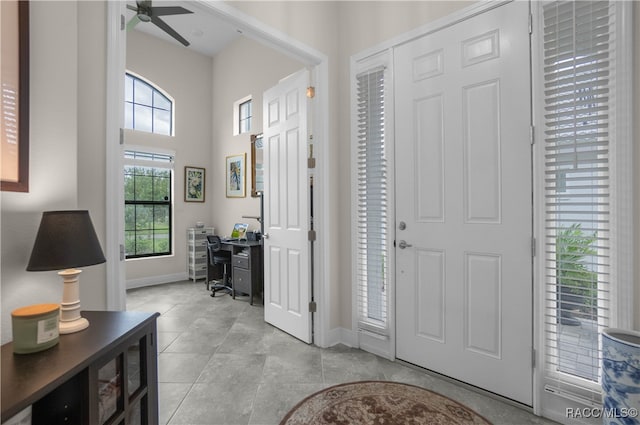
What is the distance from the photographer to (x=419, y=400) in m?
1.87

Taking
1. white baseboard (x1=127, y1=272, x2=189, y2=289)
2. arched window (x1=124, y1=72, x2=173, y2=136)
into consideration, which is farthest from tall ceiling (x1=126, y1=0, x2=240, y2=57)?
white baseboard (x1=127, y1=272, x2=189, y2=289)

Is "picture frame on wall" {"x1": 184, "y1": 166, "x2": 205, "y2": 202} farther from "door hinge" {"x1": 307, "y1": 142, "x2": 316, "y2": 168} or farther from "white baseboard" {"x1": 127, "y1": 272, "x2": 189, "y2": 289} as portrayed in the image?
"door hinge" {"x1": 307, "y1": 142, "x2": 316, "y2": 168}

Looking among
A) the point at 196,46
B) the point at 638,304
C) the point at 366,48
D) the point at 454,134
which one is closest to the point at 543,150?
the point at 454,134

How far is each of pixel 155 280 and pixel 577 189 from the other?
559cm

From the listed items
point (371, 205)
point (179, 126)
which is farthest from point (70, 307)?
point (179, 126)

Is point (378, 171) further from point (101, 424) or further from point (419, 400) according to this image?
point (101, 424)

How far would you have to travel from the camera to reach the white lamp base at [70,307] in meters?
1.17

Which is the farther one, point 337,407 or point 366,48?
point 366,48

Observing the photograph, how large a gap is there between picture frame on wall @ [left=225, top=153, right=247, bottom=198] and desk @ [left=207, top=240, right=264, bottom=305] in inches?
47.1

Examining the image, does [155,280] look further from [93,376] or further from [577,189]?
[577,189]

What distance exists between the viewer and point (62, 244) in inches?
44.1

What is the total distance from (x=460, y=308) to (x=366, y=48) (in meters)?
2.28

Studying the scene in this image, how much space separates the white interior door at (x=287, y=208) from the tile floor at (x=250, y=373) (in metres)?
0.28

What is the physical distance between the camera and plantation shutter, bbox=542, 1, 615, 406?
1.56m
